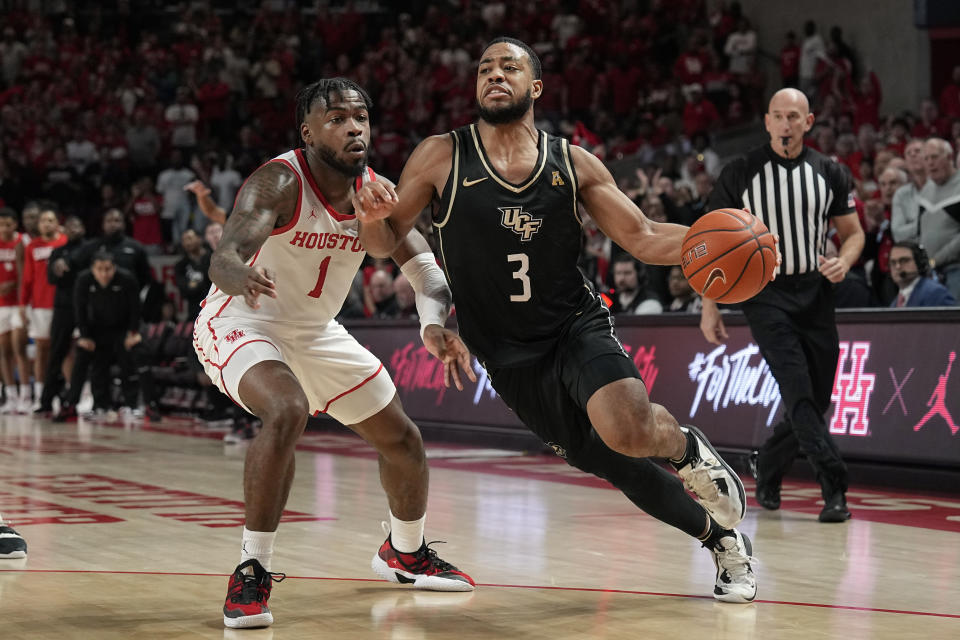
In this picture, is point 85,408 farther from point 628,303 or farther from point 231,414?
point 628,303

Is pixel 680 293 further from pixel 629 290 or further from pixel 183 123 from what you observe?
pixel 183 123

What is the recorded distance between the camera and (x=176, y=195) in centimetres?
1997

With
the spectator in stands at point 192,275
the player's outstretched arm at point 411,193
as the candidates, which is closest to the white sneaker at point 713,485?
the player's outstretched arm at point 411,193

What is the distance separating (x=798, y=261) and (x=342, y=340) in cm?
297

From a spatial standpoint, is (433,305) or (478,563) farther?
(478,563)

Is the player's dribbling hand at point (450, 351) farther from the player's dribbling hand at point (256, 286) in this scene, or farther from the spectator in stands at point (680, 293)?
the spectator in stands at point (680, 293)

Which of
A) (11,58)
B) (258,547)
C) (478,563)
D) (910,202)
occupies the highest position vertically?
(11,58)

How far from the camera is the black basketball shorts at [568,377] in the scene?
4773 mm

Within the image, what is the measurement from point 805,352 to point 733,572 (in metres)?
2.63

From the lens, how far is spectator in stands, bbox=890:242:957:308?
902 centimetres

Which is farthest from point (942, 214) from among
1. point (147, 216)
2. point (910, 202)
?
point (147, 216)

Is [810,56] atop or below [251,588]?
atop

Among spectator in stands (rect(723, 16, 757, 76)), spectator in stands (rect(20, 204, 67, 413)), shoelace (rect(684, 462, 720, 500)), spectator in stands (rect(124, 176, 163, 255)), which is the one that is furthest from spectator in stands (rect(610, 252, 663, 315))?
spectator in stands (rect(124, 176, 163, 255))

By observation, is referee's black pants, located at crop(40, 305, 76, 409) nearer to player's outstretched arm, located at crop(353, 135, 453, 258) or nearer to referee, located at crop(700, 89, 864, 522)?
referee, located at crop(700, 89, 864, 522)
